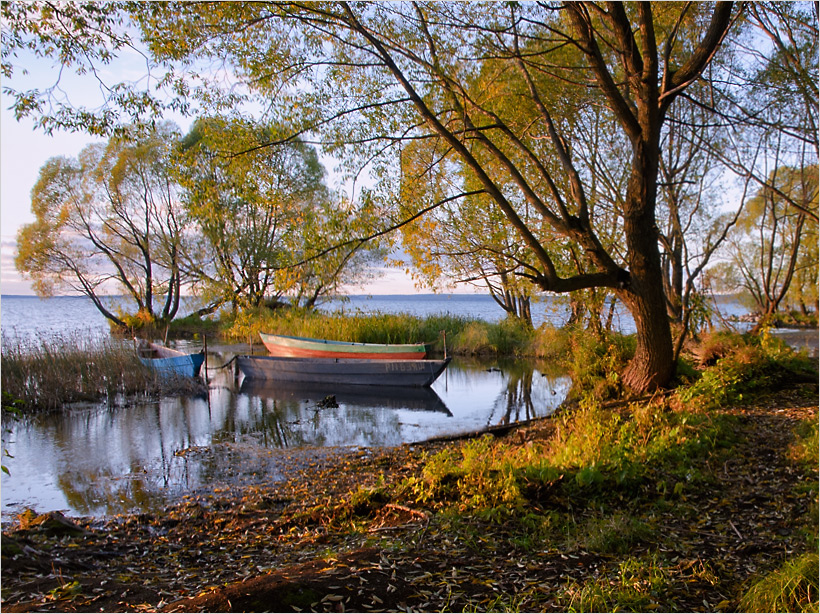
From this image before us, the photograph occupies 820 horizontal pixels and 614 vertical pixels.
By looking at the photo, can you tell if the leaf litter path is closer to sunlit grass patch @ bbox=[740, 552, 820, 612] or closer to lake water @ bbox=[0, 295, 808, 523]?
sunlit grass patch @ bbox=[740, 552, 820, 612]

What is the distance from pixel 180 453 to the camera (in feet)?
28.6

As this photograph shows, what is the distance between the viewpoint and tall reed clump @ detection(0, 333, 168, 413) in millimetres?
11977

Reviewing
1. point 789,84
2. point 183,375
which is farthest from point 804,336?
point 183,375

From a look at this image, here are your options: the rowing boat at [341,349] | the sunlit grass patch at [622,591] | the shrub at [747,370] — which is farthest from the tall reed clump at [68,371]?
the sunlit grass patch at [622,591]

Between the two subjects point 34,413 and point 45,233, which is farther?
point 45,233

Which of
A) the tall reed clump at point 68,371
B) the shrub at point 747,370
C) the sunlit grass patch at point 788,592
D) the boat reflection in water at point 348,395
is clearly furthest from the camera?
the boat reflection in water at point 348,395

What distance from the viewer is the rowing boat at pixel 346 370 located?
1467 cm

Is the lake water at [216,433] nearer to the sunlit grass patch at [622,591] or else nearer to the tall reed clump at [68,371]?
the tall reed clump at [68,371]

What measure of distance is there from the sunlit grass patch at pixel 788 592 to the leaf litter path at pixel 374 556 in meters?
0.13

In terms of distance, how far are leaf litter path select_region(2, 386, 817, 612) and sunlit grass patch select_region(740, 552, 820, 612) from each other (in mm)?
126

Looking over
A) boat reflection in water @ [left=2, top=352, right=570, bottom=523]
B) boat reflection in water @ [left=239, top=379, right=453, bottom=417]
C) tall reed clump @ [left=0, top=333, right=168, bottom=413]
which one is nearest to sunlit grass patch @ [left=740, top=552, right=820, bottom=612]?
boat reflection in water @ [left=2, top=352, right=570, bottom=523]

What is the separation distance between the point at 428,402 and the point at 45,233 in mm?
21020

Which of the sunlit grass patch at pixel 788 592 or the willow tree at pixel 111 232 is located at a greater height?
the willow tree at pixel 111 232

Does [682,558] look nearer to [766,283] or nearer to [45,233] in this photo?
[766,283]
